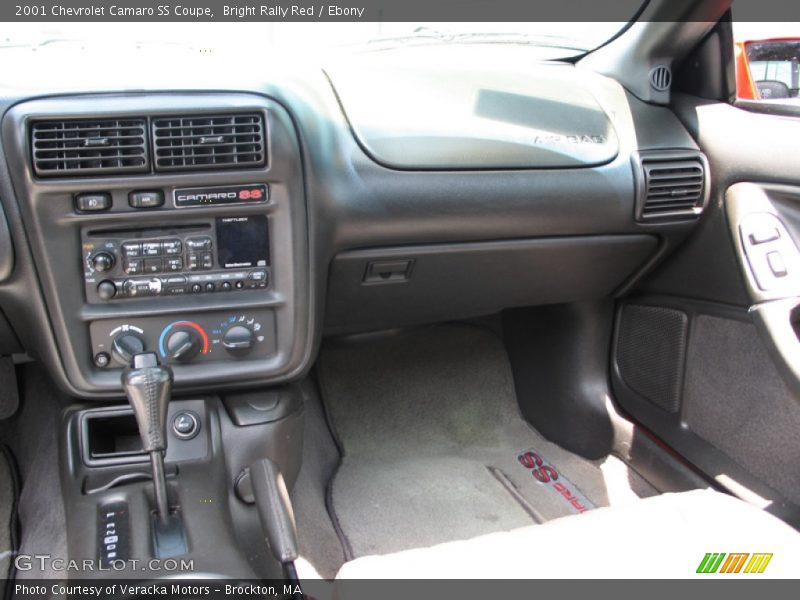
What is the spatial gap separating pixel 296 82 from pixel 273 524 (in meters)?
0.87

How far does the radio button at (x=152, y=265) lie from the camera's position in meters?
1.37

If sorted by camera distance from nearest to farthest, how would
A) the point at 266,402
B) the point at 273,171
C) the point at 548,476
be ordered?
the point at 273,171
the point at 266,402
the point at 548,476

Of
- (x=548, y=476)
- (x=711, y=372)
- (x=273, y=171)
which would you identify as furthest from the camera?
(x=548, y=476)

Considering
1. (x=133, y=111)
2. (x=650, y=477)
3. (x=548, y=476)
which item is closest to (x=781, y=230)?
(x=650, y=477)

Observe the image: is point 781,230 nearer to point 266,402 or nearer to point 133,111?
point 266,402

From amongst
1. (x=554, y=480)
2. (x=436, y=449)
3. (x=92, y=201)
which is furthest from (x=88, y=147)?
(x=554, y=480)

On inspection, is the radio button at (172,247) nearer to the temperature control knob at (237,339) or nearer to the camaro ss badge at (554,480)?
the temperature control knob at (237,339)

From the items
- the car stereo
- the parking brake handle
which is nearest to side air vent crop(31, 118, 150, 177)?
the car stereo

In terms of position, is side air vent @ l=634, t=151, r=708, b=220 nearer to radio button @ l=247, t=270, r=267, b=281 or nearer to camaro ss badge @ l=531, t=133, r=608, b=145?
camaro ss badge @ l=531, t=133, r=608, b=145

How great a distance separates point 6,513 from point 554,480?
147 cm

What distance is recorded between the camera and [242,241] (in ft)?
4.60

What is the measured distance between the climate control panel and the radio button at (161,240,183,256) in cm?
14

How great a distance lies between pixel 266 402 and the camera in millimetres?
1581

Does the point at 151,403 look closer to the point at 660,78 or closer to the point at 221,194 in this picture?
the point at 221,194
